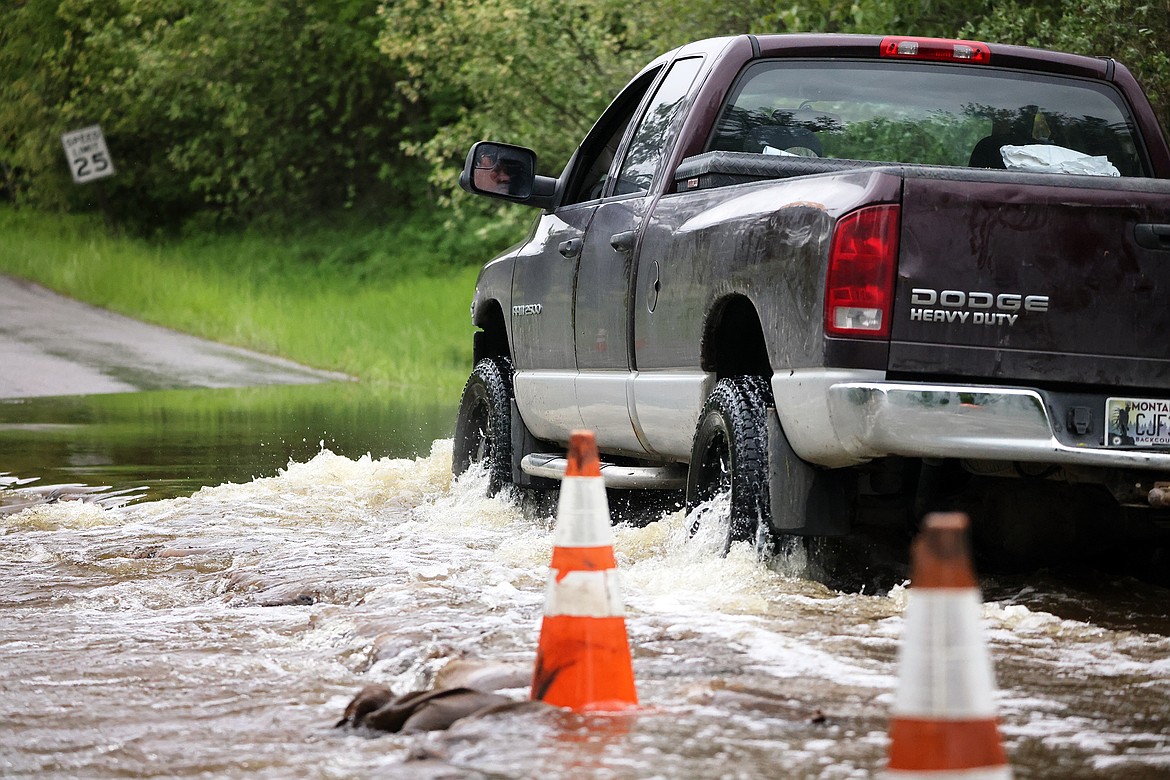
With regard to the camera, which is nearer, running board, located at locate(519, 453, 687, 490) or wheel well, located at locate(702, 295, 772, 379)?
wheel well, located at locate(702, 295, 772, 379)

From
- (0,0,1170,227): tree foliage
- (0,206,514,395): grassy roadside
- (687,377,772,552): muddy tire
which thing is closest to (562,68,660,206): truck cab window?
(687,377,772,552): muddy tire

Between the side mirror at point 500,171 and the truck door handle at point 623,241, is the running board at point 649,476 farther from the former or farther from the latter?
the side mirror at point 500,171

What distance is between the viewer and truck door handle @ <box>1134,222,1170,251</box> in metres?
5.20

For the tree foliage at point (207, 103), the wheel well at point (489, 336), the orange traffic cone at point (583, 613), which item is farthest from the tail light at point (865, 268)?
the tree foliage at point (207, 103)

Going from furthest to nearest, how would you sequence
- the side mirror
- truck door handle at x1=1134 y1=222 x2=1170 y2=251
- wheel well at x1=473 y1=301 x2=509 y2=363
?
wheel well at x1=473 y1=301 x2=509 y2=363, the side mirror, truck door handle at x1=1134 y1=222 x2=1170 y2=251

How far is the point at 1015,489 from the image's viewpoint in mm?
6000

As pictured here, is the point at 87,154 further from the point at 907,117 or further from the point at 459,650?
the point at 459,650

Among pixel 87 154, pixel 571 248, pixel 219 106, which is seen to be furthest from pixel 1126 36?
pixel 87 154

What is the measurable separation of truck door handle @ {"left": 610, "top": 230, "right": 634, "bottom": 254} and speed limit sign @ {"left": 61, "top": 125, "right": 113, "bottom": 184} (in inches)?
1198

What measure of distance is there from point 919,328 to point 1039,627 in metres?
0.99

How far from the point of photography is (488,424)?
8.83 metres

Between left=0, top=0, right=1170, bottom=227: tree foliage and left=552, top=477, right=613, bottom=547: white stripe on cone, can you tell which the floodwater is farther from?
left=0, top=0, right=1170, bottom=227: tree foliage

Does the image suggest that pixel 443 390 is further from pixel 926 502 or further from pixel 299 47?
pixel 299 47

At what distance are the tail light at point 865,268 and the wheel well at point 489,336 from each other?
413cm
